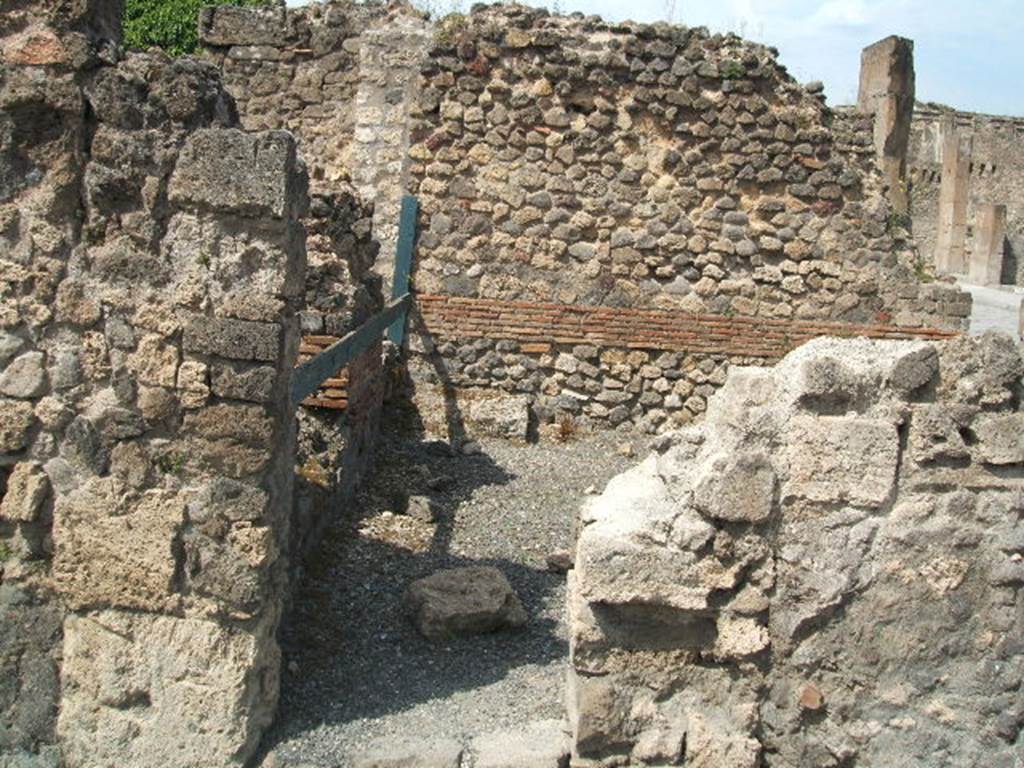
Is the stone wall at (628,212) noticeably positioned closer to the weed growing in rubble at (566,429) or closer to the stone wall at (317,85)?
the weed growing in rubble at (566,429)

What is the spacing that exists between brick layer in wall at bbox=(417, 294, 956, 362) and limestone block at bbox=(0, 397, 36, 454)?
501 cm

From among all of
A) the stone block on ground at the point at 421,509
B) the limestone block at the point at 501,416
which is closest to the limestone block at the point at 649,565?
the stone block on ground at the point at 421,509

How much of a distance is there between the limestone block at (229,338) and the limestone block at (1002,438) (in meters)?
2.25

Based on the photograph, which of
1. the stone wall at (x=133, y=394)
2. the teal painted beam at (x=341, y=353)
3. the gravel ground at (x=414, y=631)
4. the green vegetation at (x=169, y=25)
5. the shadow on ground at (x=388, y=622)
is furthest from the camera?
the green vegetation at (x=169, y=25)

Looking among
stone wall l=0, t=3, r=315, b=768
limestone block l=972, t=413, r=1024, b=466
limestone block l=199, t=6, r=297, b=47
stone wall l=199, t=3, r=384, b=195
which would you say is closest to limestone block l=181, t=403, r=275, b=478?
stone wall l=0, t=3, r=315, b=768

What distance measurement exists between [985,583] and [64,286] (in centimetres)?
307

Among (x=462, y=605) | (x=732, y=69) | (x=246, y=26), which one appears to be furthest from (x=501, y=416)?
(x=246, y=26)

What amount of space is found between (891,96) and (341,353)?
22.6 feet

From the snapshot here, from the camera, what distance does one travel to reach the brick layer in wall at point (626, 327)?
808 centimetres

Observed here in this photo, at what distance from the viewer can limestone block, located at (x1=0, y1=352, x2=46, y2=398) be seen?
322 centimetres

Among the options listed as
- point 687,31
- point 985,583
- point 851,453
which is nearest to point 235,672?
point 851,453

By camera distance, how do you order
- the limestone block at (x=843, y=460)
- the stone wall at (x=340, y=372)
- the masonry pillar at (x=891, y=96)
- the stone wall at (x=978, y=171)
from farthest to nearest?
the stone wall at (x=978, y=171)
the masonry pillar at (x=891, y=96)
the stone wall at (x=340, y=372)
the limestone block at (x=843, y=460)

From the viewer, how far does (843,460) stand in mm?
3014

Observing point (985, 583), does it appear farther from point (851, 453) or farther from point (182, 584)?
point (182, 584)
